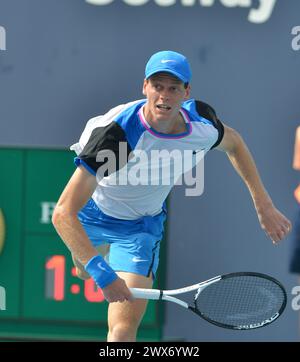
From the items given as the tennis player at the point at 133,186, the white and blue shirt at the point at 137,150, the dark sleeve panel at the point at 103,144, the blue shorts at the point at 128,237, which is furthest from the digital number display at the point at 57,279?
the dark sleeve panel at the point at 103,144

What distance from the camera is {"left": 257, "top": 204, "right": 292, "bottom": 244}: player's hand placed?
608 cm

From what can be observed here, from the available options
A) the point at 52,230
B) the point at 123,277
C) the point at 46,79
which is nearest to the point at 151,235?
the point at 123,277

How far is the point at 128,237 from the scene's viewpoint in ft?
20.7

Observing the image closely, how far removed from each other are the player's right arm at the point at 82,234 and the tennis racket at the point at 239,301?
1.81 ft

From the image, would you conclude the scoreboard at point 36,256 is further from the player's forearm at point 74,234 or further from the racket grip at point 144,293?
the player's forearm at point 74,234

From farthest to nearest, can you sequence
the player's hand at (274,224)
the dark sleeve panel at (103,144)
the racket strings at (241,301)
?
the player's hand at (274,224)
the racket strings at (241,301)
the dark sleeve panel at (103,144)

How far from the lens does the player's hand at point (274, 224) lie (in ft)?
19.9

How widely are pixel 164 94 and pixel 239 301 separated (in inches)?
42.4

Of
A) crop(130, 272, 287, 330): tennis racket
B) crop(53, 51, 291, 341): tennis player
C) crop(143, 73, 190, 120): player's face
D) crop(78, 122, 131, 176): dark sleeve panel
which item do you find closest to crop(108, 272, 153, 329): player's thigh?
crop(53, 51, 291, 341): tennis player

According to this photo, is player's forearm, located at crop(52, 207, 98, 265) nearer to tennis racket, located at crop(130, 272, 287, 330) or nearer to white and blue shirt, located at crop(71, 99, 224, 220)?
white and blue shirt, located at crop(71, 99, 224, 220)

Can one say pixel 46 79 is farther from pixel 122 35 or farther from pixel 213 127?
pixel 213 127

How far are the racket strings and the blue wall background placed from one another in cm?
162

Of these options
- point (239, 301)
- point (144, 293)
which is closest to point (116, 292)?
point (144, 293)

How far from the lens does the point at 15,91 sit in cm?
788
